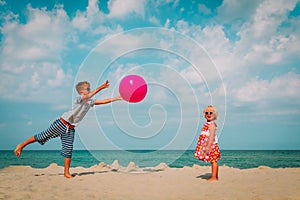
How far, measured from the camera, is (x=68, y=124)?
5582 mm

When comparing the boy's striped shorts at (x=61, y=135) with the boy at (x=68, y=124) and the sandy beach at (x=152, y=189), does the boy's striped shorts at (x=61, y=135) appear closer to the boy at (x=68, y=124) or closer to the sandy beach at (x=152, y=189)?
the boy at (x=68, y=124)

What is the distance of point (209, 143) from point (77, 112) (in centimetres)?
268

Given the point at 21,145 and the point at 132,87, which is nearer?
the point at 21,145

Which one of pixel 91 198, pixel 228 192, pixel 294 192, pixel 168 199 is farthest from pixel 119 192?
pixel 294 192

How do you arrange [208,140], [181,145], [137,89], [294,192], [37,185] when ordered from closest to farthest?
[294,192], [37,185], [208,140], [137,89], [181,145]

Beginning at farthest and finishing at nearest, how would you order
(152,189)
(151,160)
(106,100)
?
(151,160) < (106,100) < (152,189)

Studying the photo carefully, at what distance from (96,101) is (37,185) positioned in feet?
6.68

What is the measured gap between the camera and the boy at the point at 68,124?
5547 millimetres

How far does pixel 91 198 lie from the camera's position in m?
3.76

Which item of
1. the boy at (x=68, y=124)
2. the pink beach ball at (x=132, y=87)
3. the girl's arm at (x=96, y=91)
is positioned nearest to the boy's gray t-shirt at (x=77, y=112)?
the boy at (x=68, y=124)

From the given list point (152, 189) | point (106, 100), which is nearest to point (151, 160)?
point (106, 100)

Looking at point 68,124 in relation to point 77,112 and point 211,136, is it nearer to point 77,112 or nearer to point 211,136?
point 77,112

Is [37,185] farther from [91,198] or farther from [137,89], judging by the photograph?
[137,89]

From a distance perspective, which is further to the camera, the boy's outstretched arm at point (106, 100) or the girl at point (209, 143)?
the boy's outstretched arm at point (106, 100)
